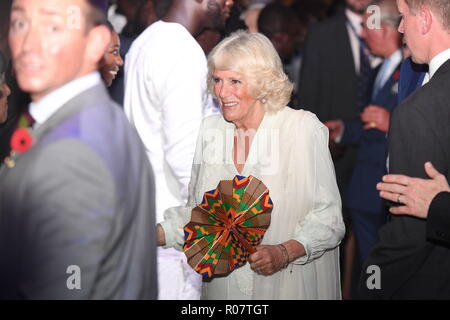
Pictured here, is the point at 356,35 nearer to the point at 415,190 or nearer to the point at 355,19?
the point at 355,19

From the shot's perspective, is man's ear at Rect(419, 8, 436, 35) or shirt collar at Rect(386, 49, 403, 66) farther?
shirt collar at Rect(386, 49, 403, 66)

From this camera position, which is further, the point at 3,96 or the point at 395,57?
the point at 395,57

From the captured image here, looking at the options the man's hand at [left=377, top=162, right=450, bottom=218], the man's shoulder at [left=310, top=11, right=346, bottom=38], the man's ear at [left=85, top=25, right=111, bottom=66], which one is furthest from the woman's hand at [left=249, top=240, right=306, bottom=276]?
the man's shoulder at [left=310, top=11, right=346, bottom=38]

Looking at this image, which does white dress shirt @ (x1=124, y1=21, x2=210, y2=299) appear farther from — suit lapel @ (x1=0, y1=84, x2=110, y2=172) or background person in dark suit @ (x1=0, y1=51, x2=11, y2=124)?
suit lapel @ (x1=0, y1=84, x2=110, y2=172)

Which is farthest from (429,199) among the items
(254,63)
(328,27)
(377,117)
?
(328,27)

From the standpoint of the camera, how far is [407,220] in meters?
2.24

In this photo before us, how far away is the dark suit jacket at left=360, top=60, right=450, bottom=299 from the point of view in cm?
220

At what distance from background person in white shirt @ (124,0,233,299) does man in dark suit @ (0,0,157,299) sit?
0.86m

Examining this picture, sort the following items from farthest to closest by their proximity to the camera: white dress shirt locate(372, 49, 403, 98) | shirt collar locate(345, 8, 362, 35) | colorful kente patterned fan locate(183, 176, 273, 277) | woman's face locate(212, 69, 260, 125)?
1. shirt collar locate(345, 8, 362, 35)
2. white dress shirt locate(372, 49, 403, 98)
3. woman's face locate(212, 69, 260, 125)
4. colorful kente patterned fan locate(183, 176, 273, 277)

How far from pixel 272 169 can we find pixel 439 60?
653 millimetres

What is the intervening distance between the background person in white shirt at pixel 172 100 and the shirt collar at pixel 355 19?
1.73 meters

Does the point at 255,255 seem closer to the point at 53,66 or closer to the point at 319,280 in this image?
the point at 319,280

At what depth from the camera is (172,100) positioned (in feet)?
8.98
